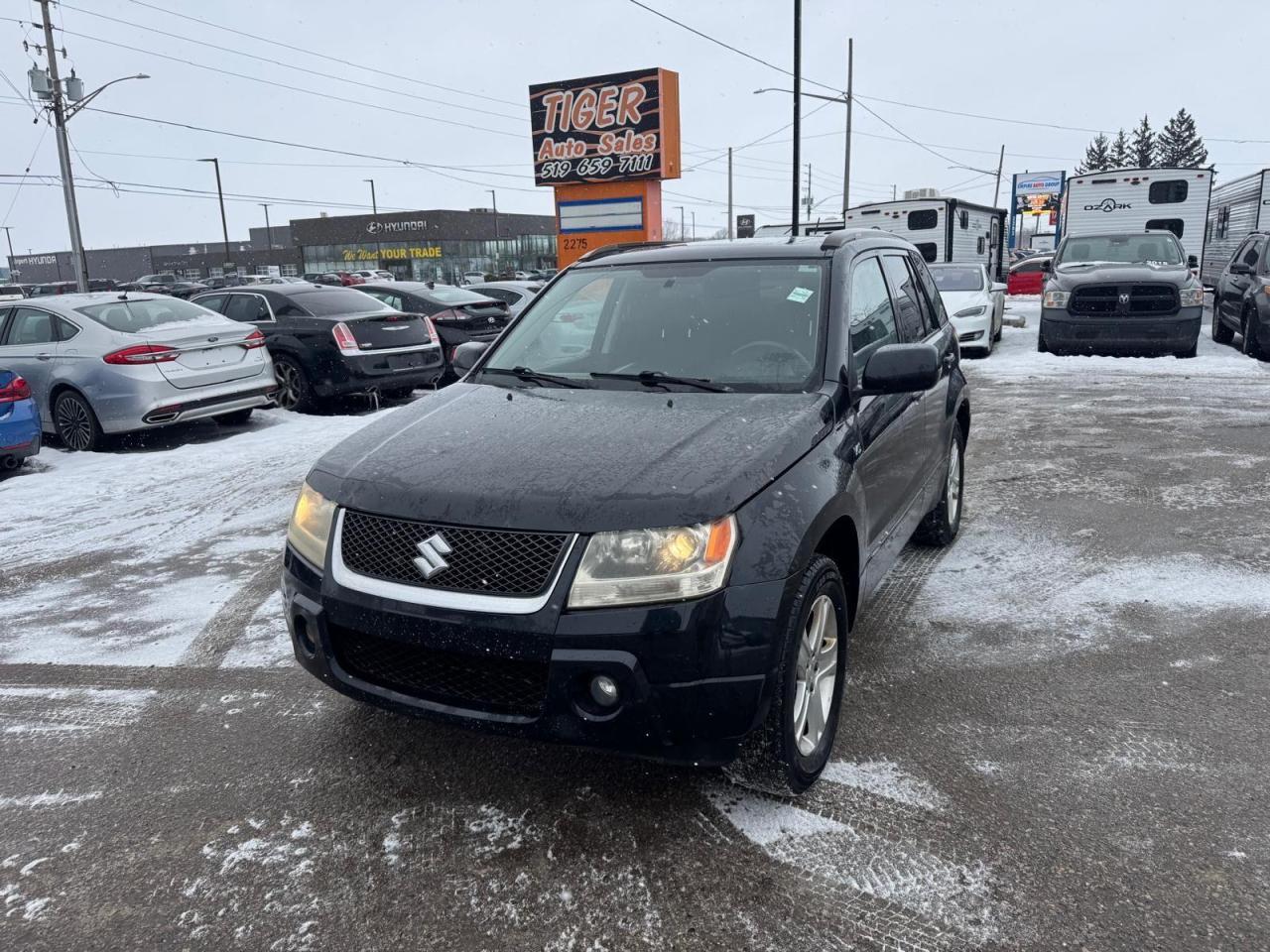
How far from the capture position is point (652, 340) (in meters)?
3.89

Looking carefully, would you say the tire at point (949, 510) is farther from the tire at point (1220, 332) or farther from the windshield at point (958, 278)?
the tire at point (1220, 332)

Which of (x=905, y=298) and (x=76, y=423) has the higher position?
(x=905, y=298)

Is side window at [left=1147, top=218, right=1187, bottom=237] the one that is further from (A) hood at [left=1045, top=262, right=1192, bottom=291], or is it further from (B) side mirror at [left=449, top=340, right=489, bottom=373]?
(B) side mirror at [left=449, top=340, right=489, bottom=373]

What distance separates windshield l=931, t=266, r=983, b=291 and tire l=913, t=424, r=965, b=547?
10609 millimetres

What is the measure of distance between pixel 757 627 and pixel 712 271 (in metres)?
1.95

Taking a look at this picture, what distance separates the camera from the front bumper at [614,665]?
2.51 m

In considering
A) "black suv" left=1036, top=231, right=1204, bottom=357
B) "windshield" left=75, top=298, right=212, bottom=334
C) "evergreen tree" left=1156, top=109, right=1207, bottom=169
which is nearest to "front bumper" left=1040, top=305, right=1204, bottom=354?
"black suv" left=1036, top=231, right=1204, bottom=357

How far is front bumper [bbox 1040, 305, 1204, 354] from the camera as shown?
43.1 ft

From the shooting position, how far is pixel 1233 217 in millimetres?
22469

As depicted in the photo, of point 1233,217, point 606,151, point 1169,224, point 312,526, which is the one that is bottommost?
point 312,526

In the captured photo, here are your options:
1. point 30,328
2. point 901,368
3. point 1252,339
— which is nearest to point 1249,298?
point 1252,339

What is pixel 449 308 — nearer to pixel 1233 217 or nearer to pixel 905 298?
pixel 905 298

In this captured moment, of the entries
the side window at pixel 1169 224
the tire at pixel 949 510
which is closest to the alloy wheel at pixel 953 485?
the tire at pixel 949 510

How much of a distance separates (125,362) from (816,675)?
8.04 meters
